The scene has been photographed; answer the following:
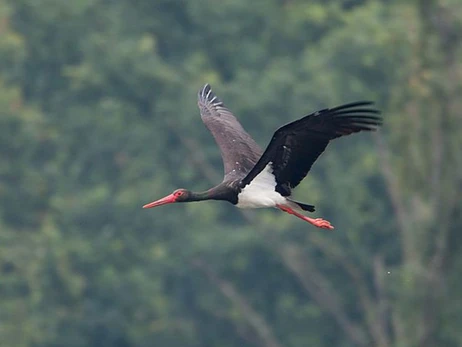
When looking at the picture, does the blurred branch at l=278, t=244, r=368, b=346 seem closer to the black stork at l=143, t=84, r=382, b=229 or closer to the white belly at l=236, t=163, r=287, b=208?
the black stork at l=143, t=84, r=382, b=229

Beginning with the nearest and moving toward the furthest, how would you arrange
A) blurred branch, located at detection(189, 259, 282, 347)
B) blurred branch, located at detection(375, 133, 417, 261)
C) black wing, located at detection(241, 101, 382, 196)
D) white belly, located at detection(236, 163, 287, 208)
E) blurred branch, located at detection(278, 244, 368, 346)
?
black wing, located at detection(241, 101, 382, 196)
white belly, located at detection(236, 163, 287, 208)
blurred branch, located at detection(375, 133, 417, 261)
blurred branch, located at detection(189, 259, 282, 347)
blurred branch, located at detection(278, 244, 368, 346)

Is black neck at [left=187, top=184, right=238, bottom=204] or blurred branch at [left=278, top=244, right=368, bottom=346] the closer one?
black neck at [left=187, top=184, right=238, bottom=204]

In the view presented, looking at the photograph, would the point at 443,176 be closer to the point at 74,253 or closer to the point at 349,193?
the point at 349,193

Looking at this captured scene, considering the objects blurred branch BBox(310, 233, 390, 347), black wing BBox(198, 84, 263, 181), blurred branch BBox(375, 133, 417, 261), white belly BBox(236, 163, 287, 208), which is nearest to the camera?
white belly BBox(236, 163, 287, 208)

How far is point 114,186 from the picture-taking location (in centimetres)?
2862

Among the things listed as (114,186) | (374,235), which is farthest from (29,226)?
(374,235)

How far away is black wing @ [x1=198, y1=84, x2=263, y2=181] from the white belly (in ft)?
1.35

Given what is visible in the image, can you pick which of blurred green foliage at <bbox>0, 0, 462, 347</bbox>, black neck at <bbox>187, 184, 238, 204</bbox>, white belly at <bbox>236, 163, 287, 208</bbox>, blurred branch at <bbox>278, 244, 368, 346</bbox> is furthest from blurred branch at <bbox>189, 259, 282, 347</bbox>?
white belly at <bbox>236, 163, 287, 208</bbox>

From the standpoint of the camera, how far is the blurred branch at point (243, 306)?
84.5ft

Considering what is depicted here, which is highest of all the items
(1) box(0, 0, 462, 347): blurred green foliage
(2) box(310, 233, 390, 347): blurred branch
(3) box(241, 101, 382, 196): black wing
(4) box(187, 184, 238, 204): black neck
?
(1) box(0, 0, 462, 347): blurred green foliage

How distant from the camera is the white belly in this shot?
11.8 meters

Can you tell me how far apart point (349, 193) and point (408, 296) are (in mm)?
5295

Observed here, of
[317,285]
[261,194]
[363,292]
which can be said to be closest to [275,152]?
[261,194]

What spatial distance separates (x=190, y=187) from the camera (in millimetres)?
28172
